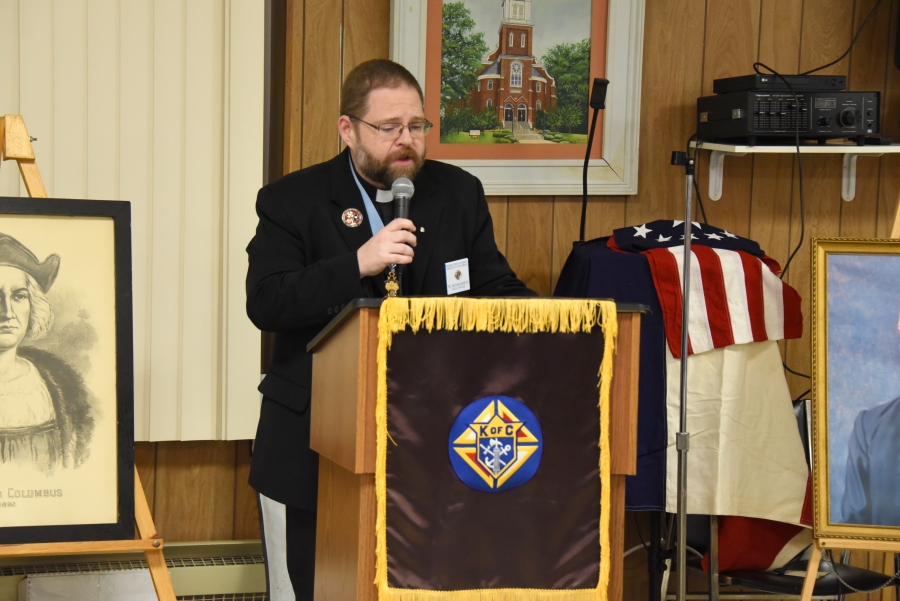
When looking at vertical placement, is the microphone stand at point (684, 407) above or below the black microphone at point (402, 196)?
below

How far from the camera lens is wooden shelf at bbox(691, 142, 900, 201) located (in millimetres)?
2895

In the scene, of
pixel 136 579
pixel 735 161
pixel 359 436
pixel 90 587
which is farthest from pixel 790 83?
pixel 90 587

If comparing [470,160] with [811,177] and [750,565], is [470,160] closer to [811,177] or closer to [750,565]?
[811,177]

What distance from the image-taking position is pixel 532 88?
306cm

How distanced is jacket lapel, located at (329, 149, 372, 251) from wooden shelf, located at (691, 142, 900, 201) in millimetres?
1324

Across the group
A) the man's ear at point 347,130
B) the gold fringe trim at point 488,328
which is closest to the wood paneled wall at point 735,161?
the man's ear at point 347,130

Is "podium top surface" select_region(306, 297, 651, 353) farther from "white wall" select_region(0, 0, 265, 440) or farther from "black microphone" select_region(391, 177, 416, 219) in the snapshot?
"white wall" select_region(0, 0, 265, 440)

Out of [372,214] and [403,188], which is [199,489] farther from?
[403,188]

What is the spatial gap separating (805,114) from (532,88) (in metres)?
0.84

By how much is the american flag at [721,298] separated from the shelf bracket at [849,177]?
659 mm

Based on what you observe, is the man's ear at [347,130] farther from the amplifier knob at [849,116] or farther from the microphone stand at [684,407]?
the amplifier knob at [849,116]

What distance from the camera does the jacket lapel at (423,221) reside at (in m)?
2.13

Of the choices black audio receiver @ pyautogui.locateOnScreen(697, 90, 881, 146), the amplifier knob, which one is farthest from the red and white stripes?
the amplifier knob

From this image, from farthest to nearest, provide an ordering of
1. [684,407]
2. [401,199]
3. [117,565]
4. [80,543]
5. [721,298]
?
[117,565] < [721,298] < [684,407] < [80,543] < [401,199]
